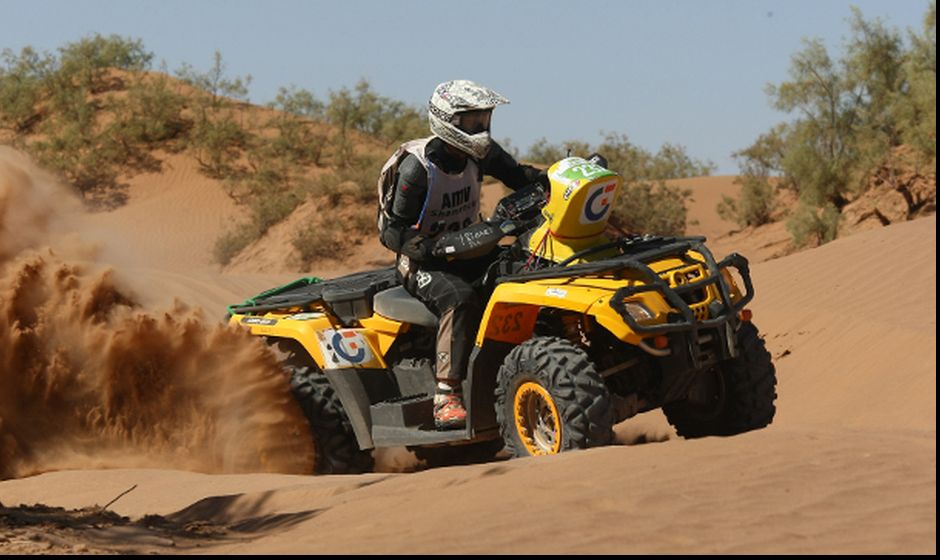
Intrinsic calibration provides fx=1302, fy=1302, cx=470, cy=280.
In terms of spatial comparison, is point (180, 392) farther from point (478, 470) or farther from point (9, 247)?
point (478, 470)

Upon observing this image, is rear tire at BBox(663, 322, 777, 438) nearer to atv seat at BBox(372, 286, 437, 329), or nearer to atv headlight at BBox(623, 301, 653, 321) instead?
atv headlight at BBox(623, 301, 653, 321)

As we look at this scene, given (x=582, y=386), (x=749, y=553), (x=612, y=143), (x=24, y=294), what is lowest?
(x=749, y=553)

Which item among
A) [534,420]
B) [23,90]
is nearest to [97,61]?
[23,90]

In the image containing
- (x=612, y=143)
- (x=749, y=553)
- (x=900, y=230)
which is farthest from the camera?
(x=612, y=143)

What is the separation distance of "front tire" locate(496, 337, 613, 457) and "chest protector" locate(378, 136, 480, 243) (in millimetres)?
1260

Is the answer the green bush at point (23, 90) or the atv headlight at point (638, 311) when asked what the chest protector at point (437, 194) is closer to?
the atv headlight at point (638, 311)

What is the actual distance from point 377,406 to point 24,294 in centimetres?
243

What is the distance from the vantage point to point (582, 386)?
22.2ft

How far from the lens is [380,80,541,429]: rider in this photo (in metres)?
7.66

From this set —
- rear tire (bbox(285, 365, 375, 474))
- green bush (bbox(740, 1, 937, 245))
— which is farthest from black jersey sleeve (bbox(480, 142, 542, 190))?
green bush (bbox(740, 1, 937, 245))

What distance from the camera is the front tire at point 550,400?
6.75 meters

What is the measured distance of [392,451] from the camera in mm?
9148

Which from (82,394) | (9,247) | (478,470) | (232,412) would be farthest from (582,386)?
(9,247)

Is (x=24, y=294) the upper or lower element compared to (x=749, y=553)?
upper
